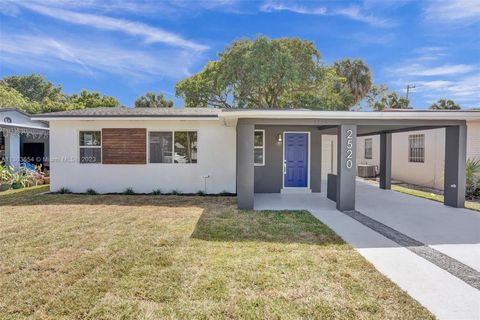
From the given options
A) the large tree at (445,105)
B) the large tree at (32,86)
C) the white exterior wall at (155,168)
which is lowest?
the white exterior wall at (155,168)

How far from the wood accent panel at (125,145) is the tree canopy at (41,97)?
2476 cm

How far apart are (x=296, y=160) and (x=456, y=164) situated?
5.04 meters

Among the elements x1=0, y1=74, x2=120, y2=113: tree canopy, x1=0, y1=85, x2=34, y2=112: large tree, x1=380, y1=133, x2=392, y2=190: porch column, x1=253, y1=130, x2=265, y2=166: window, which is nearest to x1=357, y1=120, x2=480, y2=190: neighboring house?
x1=380, y1=133, x2=392, y2=190: porch column

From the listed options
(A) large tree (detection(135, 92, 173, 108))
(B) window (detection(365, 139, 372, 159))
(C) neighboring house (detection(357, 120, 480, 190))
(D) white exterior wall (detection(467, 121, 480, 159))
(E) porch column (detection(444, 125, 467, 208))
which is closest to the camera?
(E) porch column (detection(444, 125, 467, 208))

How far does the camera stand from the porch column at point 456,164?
7.93 meters

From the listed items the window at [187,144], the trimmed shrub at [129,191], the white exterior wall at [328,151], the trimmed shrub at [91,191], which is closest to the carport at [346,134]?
the window at [187,144]

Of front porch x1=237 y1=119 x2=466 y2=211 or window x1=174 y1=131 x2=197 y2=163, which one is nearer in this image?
front porch x1=237 y1=119 x2=466 y2=211

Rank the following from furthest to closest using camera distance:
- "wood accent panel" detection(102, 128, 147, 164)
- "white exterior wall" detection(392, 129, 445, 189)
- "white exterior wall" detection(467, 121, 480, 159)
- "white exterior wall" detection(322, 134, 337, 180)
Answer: "white exterior wall" detection(322, 134, 337, 180) < "white exterior wall" detection(392, 129, 445, 189) < "white exterior wall" detection(467, 121, 480, 159) < "wood accent panel" detection(102, 128, 147, 164)

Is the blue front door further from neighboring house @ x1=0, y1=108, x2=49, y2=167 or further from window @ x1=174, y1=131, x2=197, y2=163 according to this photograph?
neighboring house @ x1=0, y1=108, x2=49, y2=167

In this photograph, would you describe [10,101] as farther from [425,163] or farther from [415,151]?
[425,163]

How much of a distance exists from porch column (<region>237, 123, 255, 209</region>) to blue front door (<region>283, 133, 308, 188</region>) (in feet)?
12.1

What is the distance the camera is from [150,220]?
6.56 metres

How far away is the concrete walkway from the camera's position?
3.21 meters

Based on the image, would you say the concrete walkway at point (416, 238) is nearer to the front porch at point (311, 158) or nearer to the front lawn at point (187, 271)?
the front lawn at point (187, 271)
